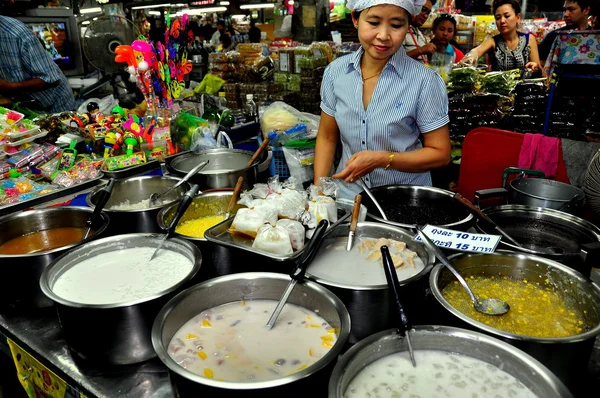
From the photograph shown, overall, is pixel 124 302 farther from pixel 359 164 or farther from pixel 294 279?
pixel 359 164

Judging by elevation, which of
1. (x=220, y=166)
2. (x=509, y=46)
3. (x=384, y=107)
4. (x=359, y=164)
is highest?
(x=509, y=46)

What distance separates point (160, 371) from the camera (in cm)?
113

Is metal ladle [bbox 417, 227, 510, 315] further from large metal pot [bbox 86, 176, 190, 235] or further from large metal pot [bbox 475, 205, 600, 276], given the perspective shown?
large metal pot [bbox 86, 176, 190, 235]

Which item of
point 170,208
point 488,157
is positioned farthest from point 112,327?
point 488,157

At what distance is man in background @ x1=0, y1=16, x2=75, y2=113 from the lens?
152 inches

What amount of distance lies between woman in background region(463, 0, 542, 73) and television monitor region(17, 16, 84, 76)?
5792 mm

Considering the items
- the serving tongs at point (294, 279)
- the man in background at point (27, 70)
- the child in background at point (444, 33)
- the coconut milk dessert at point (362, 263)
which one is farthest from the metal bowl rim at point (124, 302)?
the child in background at point (444, 33)

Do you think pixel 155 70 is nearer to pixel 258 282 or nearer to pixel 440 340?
pixel 258 282

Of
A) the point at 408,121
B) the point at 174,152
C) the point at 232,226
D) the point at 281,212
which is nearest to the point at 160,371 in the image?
the point at 232,226

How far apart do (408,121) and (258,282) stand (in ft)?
3.90

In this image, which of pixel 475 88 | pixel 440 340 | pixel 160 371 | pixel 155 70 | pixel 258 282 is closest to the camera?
pixel 440 340

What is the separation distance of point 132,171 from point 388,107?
149cm

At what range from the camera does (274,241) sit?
4.25ft

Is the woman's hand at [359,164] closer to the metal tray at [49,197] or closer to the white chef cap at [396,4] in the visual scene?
the white chef cap at [396,4]
